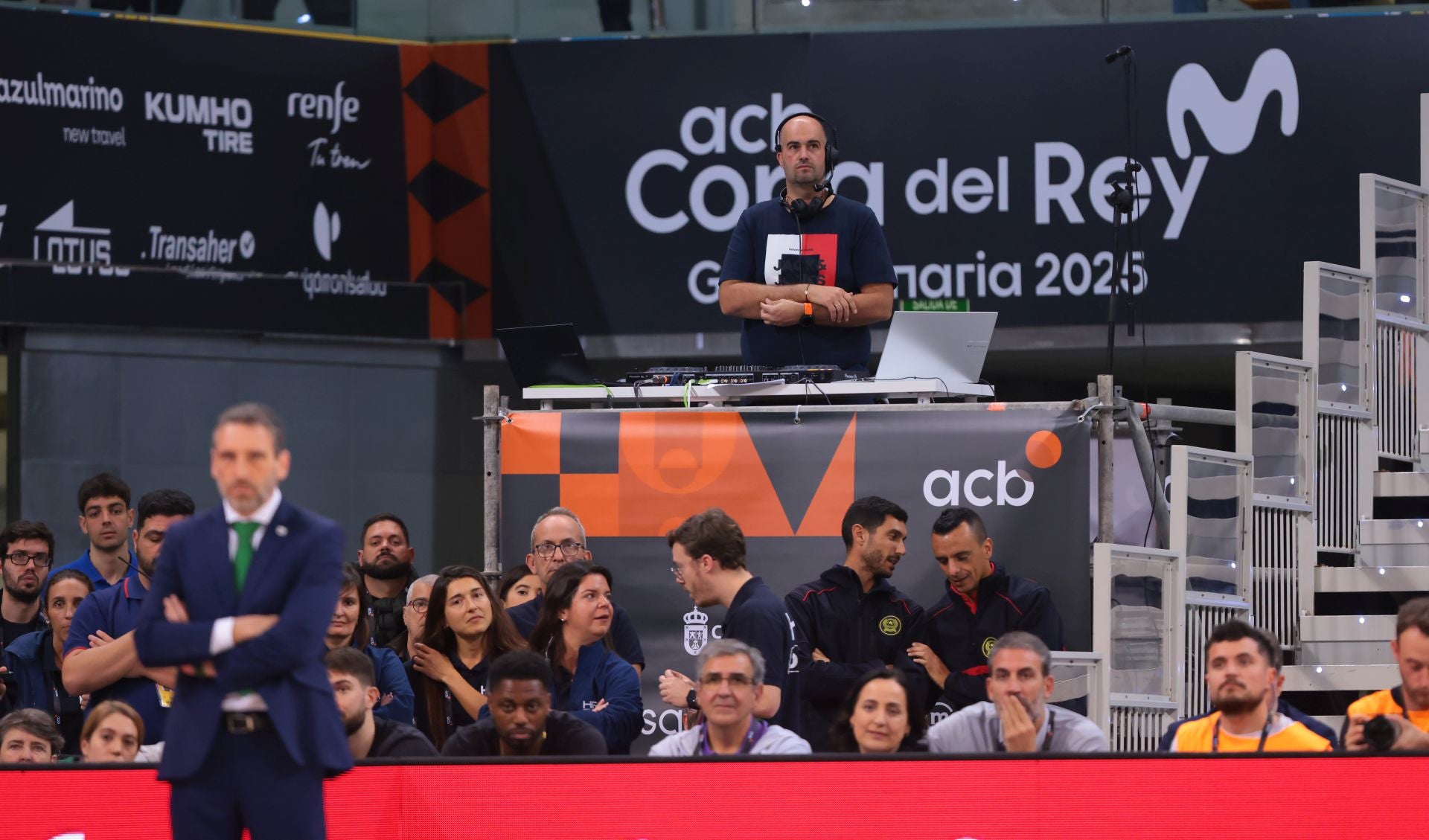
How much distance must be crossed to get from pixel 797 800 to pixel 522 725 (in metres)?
1.15

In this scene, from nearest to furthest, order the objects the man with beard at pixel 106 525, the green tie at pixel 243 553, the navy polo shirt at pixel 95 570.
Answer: the green tie at pixel 243 553, the navy polo shirt at pixel 95 570, the man with beard at pixel 106 525

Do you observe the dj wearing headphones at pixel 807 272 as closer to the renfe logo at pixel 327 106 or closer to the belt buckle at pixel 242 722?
the belt buckle at pixel 242 722

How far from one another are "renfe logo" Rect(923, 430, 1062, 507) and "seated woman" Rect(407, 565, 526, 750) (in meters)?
1.93

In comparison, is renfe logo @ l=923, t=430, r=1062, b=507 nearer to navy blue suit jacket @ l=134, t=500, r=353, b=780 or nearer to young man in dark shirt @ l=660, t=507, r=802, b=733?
young man in dark shirt @ l=660, t=507, r=802, b=733

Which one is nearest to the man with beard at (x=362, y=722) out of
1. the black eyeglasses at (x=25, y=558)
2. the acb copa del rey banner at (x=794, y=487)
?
the acb copa del rey banner at (x=794, y=487)

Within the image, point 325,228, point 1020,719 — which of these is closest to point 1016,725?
point 1020,719

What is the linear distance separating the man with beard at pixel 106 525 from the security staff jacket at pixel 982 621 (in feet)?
10.5

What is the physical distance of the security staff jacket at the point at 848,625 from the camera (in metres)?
7.29

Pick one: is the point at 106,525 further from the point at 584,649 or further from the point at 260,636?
the point at 260,636

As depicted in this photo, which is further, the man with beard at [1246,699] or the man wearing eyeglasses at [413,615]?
the man wearing eyeglasses at [413,615]

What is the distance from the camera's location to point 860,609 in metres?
7.37

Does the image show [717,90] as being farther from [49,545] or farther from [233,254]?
[49,545]

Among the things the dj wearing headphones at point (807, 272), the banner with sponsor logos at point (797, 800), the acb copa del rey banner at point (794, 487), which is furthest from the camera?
the dj wearing headphones at point (807, 272)

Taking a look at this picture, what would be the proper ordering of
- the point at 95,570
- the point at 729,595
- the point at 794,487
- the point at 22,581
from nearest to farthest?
the point at 729,595 → the point at 22,581 → the point at 95,570 → the point at 794,487
